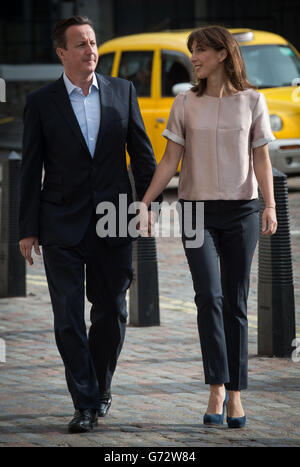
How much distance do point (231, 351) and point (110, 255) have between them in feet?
2.42

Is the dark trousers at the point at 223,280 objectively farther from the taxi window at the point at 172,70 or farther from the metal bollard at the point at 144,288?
the taxi window at the point at 172,70

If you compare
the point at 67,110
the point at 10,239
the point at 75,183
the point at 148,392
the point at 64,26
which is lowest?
the point at 10,239

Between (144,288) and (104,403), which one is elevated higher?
(104,403)

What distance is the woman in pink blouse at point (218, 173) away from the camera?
211 inches

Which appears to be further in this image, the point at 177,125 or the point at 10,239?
the point at 10,239

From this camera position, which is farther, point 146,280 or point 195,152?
point 146,280

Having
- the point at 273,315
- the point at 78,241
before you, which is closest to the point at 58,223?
the point at 78,241

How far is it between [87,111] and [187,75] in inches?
410

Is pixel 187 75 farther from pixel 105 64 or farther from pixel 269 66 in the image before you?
pixel 105 64

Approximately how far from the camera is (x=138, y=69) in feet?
53.0

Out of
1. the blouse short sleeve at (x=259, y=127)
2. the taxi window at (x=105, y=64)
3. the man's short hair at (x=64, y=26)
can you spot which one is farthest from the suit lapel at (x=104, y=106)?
the taxi window at (x=105, y=64)

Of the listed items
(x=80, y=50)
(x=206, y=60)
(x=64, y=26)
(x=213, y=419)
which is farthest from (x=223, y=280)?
(x=64, y=26)

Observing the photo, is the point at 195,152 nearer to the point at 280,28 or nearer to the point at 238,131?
the point at 238,131
